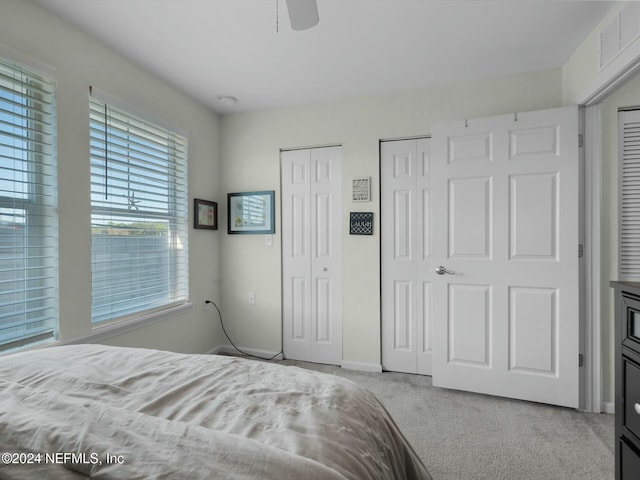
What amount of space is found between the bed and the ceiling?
6.31 feet

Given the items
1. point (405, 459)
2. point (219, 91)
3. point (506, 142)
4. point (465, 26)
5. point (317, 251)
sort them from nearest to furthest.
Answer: point (405, 459) < point (465, 26) < point (506, 142) < point (219, 91) < point (317, 251)

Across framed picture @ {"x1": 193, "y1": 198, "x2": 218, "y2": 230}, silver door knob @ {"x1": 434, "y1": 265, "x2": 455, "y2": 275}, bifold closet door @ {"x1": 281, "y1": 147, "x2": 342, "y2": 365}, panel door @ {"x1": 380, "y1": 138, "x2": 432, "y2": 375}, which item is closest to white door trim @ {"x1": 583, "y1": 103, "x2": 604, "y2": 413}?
silver door knob @ {"x1": 434, "y1": 265, "x2": 455, "y2": 275}

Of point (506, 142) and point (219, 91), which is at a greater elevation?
point (219, 91)

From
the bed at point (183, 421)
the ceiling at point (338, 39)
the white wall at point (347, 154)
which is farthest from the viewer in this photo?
the white wall at point (347, 154)

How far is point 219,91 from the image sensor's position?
2.89 metres

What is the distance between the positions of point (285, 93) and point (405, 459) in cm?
288

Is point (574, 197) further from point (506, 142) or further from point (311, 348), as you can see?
point (311, 348)

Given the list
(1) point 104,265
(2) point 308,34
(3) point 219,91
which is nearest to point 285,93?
(3) point 219,91

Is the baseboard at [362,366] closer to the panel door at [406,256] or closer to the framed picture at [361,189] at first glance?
the panel door at [406,256]

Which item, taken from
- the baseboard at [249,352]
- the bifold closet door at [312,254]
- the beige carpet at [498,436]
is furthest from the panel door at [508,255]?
the baseboard at [249,352]

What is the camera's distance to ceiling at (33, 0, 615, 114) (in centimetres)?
184

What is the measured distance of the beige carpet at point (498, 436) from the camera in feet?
5.53

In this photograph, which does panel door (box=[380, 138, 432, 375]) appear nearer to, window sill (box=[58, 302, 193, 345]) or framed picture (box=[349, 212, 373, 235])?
framed picture (box=[349, 212, 373, 235])

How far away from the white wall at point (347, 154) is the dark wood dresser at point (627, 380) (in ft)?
5.85
